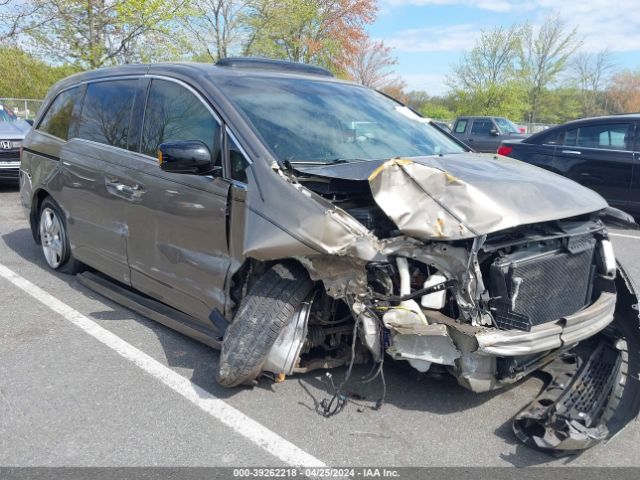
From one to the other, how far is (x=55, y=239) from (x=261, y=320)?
10.5 feet

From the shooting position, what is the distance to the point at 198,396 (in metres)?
3.26

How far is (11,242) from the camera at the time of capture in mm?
6766

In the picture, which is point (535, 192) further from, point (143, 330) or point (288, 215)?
point (143, 330)

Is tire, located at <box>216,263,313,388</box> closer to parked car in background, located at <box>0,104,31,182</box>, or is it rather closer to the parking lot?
the parking lot

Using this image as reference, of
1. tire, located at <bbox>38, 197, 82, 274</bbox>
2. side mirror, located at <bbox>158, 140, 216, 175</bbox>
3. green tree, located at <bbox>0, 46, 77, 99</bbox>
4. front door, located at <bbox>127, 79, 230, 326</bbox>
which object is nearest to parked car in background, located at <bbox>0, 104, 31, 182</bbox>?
tire, located at <bbox>38, 197, 82, 274</bbox>

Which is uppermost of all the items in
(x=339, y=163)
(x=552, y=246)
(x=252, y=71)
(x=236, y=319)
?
(x=252, y=71)

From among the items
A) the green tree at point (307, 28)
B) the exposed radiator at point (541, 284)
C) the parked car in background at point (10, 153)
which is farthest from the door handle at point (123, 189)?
the green tree at point (307, 28)

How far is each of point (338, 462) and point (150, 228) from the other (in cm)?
206

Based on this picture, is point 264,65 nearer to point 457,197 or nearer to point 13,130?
point 457,197

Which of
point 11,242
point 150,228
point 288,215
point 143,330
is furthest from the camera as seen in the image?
point 11,242

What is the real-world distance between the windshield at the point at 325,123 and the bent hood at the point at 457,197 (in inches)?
13.1

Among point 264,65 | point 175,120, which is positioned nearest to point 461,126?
point 264,65

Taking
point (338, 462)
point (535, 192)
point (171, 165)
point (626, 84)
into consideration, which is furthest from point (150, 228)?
point (626, 84)

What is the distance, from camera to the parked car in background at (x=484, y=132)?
17.5 meters
